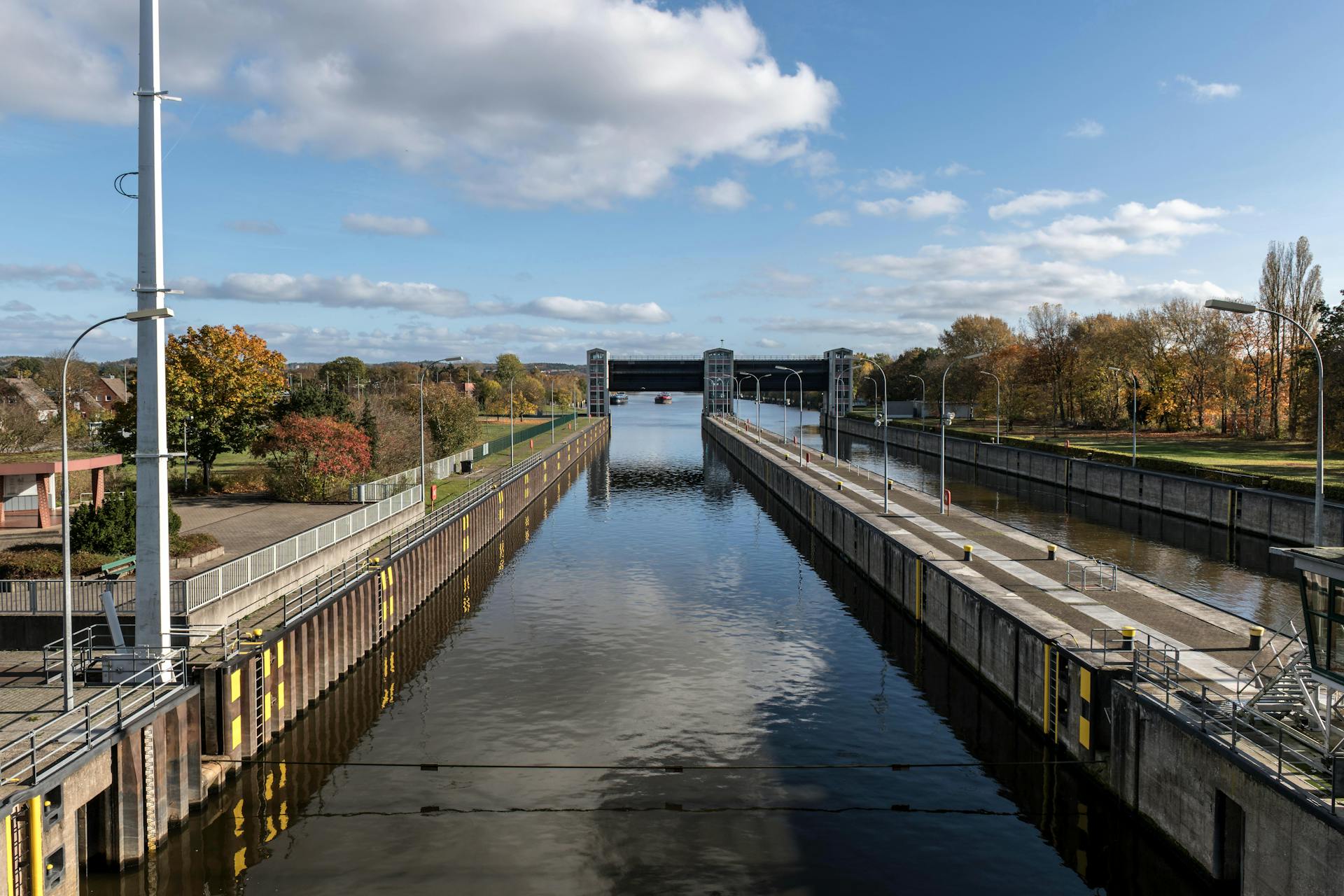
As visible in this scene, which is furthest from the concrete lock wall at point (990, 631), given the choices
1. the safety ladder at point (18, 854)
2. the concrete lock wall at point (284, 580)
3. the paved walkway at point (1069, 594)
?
the concrete lock wall at point (284, 580)

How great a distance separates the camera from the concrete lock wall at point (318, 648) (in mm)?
22297

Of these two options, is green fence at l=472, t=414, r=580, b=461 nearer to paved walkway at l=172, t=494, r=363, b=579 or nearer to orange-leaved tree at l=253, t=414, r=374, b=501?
orange-leaved tree at l=253, t=414, r=374, b=501

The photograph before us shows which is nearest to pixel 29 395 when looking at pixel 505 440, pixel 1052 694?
pixel 505 440

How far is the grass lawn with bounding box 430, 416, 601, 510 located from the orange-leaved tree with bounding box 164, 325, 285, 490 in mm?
12298

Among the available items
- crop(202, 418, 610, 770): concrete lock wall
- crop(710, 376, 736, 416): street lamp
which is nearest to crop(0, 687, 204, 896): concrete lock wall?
crop(202, 418, 610, 770): concrete lock wall

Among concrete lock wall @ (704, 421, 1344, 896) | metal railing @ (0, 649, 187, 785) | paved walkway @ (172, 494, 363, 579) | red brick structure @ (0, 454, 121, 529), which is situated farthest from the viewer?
red brick structure @ (0, 454, 121, 529)

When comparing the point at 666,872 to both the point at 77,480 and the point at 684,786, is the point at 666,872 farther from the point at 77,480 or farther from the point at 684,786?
the point at 77,480

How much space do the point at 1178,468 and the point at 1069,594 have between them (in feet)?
148

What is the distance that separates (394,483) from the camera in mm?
56438

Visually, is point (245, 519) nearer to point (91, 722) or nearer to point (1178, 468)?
point (91, 722)

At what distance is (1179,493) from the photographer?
6575 centimetres

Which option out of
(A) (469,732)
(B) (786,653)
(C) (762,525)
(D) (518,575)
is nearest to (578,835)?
(A) (469,732)

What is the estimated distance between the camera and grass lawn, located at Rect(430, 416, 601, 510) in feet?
201

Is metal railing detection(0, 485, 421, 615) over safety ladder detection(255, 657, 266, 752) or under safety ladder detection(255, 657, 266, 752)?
over
